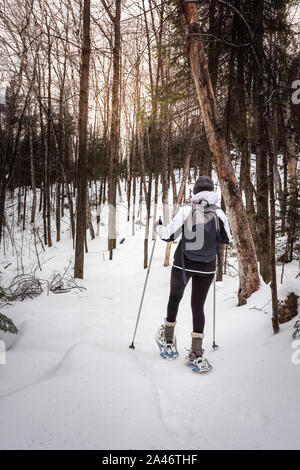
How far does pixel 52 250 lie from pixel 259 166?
13.0 meters

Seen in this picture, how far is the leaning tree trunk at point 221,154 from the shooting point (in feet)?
14.0

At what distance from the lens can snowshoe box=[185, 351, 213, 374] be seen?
9.30 feet

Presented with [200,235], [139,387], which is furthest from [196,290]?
[139,387]

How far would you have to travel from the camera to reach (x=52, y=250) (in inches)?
601

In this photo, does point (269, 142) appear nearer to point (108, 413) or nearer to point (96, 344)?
point (108, 413)

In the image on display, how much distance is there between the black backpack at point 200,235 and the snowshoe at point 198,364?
35.7 inches

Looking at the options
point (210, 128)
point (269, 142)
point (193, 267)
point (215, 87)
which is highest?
point (215, 87)

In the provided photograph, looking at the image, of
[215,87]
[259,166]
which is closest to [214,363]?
[259,166]

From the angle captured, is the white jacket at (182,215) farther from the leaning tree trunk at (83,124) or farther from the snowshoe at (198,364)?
the leaning tree trunk at (83,124)

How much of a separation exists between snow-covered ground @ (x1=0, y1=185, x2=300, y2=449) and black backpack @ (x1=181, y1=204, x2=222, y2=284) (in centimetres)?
116

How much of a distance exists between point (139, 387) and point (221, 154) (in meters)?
3.85

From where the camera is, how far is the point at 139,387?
2.31 metres

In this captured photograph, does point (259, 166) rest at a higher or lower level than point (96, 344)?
higher
